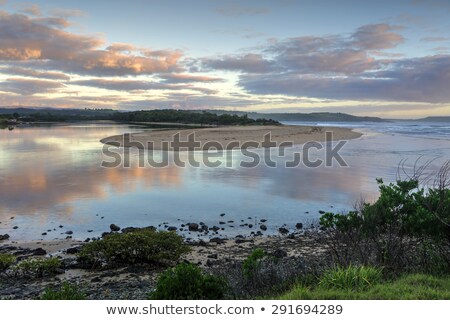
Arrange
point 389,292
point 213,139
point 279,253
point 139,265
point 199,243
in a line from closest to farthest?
point 389,292 < point 139,265 < point 279,253 < point 199,243 < point 213,139

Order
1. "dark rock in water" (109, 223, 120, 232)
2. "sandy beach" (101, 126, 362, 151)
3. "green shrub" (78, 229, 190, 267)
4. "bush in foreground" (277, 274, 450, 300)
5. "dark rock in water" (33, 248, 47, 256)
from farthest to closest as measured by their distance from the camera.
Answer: "sandy beach" (101, 126, 362, 151) < "dark rock in water" (109, 223, 120, 232) < "dark rock in water" (33, 248, 47, 256) < "green shrub" (78, 229, 190, 267) < "bush in foreground" (277, 274, 450, 300)

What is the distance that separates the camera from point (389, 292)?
527 cm

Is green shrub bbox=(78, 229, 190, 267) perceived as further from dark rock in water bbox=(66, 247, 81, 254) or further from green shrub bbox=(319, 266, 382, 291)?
green shrub bbox=(319, 266, 382, 291)

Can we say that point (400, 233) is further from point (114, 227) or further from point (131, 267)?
point (114, 227)

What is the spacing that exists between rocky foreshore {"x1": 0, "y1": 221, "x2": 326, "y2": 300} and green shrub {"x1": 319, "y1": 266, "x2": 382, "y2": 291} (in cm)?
188

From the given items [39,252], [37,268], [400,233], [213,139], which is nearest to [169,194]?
[39,252]

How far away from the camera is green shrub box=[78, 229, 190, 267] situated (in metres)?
8.87

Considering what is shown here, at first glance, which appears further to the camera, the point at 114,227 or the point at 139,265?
the point at 114,227

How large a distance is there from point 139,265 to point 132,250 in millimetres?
373

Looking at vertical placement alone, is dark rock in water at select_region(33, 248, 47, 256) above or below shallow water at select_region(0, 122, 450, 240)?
below

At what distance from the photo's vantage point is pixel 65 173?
21531mm

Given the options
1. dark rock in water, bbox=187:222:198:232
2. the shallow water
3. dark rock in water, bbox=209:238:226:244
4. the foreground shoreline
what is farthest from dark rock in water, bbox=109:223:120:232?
dark rock in water, bbox=209:238:226:244

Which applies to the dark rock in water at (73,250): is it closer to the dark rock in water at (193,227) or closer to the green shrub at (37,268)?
the green shrub at (37,268)
